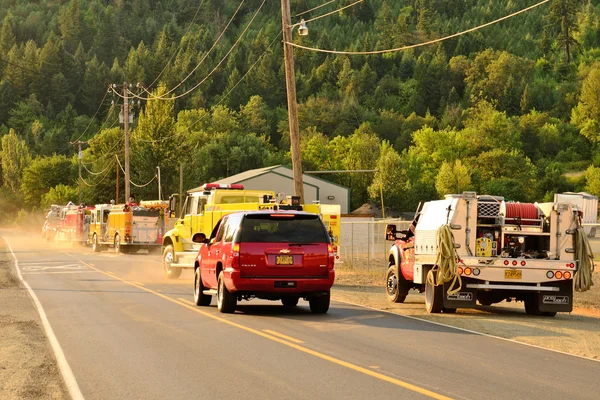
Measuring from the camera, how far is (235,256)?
19.0m

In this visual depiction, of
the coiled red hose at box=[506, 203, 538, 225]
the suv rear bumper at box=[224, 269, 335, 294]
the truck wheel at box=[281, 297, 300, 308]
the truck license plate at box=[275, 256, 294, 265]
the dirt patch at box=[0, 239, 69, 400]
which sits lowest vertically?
the dirt patch at box=[0, 239, 69, 400]

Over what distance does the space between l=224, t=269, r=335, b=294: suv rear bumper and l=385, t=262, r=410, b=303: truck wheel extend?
4.03m

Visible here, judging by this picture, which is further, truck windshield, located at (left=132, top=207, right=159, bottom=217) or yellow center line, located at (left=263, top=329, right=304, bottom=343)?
Answer: truck windshield, located at (left=132, top=207, right=159, bottom=217)

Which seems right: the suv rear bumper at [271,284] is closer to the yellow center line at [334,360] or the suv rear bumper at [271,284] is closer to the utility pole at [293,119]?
the yellow center line at [334,360]

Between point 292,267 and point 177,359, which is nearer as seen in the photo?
point 177,359

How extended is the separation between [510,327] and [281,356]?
6176 mm

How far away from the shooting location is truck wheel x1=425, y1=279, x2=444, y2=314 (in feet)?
66.1

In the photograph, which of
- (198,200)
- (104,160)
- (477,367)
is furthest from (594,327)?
(104,160)

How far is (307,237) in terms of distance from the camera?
1942 cm

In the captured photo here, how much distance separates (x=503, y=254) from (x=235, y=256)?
17.2 ft

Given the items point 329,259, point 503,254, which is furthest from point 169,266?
point 503,254

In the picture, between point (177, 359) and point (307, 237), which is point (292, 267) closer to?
point (307, 237)

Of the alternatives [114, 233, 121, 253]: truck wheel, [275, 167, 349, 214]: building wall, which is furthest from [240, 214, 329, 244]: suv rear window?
[275, 167, 349, 214]: building wall

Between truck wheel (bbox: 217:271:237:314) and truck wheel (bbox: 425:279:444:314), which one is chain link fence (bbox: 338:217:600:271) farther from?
truck wheel (bbox: 217:271:237:314)
